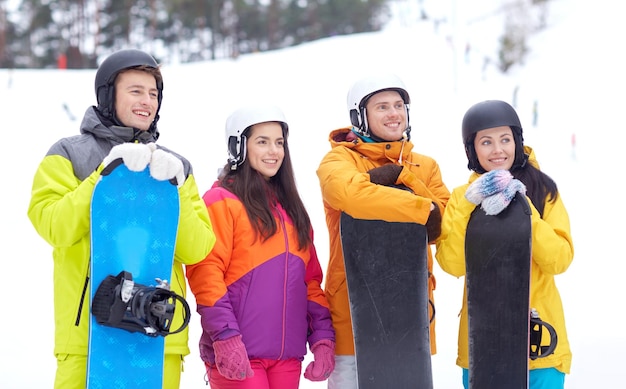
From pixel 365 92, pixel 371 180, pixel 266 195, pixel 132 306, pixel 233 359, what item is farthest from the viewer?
pixel 365 92

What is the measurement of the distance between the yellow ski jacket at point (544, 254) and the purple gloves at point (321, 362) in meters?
0.62

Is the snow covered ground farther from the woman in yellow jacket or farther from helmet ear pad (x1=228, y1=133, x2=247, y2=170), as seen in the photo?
helmet ear pad (x1=228, y1=133, x2=247, y2=170)

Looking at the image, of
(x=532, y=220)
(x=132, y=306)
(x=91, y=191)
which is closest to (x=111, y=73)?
(x=91, y=191)

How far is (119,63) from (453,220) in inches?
62.0

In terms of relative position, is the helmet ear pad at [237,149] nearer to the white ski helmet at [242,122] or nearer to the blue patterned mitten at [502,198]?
the white ski helmet at [242,122]

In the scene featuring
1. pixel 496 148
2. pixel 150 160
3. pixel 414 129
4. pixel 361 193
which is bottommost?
pixel 361 193

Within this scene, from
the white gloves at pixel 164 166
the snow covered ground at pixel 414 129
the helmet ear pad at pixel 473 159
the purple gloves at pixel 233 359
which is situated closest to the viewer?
the white gloves at pixel 164 166

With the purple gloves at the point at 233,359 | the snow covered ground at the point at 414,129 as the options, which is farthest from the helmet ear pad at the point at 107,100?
the snow covered ground at the point at 414,129

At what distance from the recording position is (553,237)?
298cm

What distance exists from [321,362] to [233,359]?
433mm

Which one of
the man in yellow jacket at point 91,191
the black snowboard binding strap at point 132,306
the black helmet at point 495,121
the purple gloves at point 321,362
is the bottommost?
the purple gloves at point 321,362

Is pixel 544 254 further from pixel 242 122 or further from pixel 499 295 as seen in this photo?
pixel 242 122

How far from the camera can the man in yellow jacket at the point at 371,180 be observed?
2984 mm

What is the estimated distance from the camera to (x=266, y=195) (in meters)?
3.21
